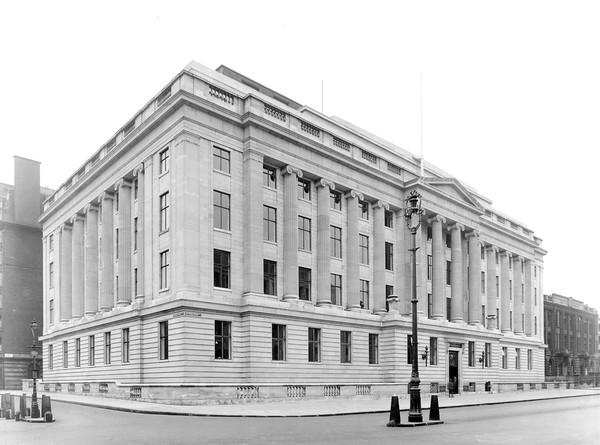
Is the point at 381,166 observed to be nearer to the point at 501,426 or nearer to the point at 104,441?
the point at 501,426

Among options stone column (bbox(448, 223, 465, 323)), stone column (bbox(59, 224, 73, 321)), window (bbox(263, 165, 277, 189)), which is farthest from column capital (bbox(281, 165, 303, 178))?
stone column (bbox(59, 224, 73, 321))

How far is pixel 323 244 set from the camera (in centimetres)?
4481

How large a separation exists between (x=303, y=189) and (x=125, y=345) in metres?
16.5

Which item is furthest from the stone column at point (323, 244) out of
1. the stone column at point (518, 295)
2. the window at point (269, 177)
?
the stone column at point (518, 295)

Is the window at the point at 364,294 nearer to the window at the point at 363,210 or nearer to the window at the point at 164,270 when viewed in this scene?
the window at the point at 363,210

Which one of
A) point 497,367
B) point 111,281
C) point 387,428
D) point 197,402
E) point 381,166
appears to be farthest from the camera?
point 497,367

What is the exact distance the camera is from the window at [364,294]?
Answer: 160ft

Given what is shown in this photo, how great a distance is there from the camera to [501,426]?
20609mm

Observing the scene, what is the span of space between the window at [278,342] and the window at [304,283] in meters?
3.71

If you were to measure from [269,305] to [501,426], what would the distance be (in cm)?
2048

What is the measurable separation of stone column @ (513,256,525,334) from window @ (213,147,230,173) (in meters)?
46.3

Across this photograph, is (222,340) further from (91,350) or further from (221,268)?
(91,350)

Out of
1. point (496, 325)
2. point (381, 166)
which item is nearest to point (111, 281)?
point (381, 166)

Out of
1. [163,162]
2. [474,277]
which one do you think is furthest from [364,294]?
[163,162]
